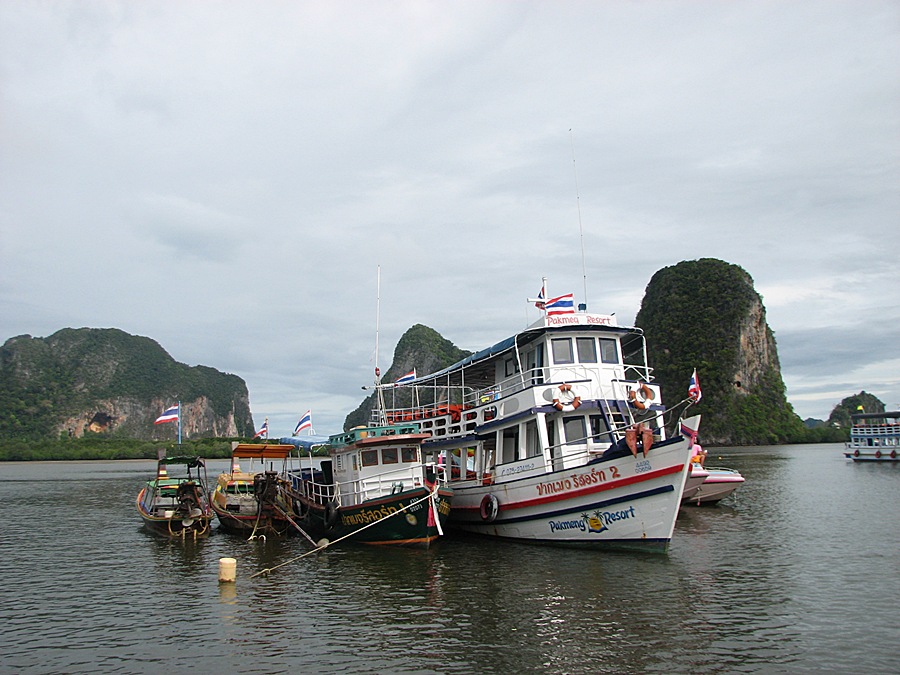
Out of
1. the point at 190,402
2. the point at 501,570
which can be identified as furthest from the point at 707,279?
the point at 190,402

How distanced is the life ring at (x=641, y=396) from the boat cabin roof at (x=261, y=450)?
1483 centimetres

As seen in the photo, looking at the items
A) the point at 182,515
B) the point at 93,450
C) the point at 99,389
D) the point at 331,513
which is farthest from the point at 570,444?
the point at 99,389

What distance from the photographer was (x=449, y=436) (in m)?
24.8

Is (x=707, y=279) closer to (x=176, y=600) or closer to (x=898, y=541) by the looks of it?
(x=898, y=541)

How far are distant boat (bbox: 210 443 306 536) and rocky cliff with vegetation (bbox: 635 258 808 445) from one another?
305ft

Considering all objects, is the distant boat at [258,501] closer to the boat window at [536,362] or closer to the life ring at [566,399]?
the boat window at [536,362]

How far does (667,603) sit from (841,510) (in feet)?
64.1

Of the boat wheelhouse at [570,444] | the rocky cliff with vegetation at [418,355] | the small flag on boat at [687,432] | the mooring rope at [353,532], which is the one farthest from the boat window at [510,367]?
the rocky cliff with vegetation at [418,355]

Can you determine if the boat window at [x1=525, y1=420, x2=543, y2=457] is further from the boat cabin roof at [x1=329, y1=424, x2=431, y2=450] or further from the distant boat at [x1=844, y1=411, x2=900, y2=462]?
the distant boat at [x1=844, y1=411, x2=900, y2=462]

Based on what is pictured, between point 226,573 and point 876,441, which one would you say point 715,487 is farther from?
point 876,441

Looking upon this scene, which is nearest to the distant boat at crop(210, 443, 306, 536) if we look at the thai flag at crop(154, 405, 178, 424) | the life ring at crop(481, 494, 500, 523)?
the thai flag at crop(154, 405, 178, 424)

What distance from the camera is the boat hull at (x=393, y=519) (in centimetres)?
1953

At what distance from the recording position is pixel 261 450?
27.2 m

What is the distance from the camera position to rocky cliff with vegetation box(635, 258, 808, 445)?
111 metres
